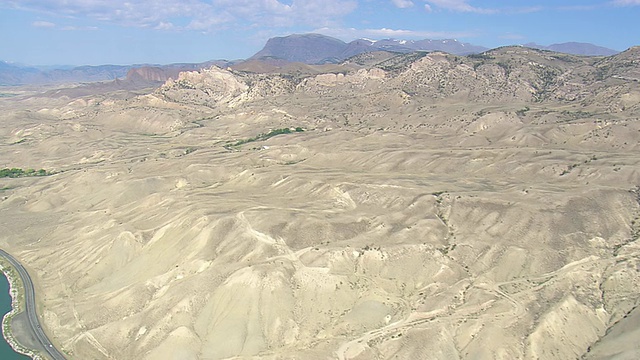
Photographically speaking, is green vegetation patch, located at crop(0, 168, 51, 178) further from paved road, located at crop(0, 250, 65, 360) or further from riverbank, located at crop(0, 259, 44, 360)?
riverbank, located at crop(0, 259, 44, 360)

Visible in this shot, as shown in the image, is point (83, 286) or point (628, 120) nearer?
point (83, 286)

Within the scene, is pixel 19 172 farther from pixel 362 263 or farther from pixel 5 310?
pixel 362 263

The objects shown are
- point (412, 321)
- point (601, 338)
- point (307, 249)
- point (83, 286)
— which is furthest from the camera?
point (83, 286)

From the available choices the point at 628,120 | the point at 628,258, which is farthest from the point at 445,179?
the point at 628,120

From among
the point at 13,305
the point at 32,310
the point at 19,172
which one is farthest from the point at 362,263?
the point at 19,172

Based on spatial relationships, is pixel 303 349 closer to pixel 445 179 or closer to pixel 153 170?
pixel 445 179

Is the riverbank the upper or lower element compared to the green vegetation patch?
lower

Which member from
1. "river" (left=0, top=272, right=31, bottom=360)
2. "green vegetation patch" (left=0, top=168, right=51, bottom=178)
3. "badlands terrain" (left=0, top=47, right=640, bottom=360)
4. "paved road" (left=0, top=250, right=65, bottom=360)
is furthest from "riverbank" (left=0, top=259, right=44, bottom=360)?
"green vegetation patch" (left=0, top=168, right=51, bottom=178)
